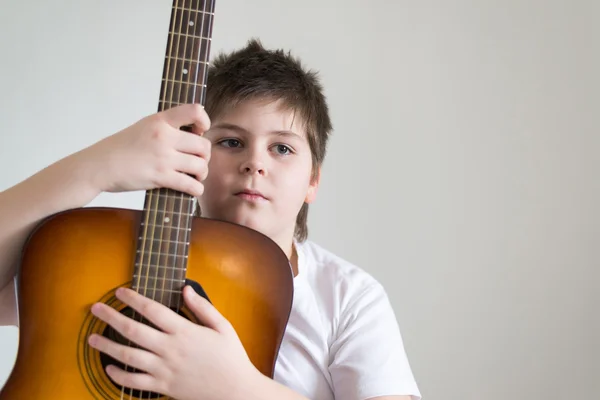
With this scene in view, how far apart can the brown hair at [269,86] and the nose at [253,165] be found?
0.39 feet

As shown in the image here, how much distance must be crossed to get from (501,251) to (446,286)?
17 centimetres

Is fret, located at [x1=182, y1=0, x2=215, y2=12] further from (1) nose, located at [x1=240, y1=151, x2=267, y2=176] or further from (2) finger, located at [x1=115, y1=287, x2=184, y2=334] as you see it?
(2) finger, located at [x1=115, y1=287, x2=184, y2=334]

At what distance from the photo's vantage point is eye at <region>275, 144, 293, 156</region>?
1126 mm

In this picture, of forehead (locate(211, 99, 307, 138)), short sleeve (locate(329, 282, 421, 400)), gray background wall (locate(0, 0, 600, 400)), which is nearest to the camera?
short sleeve (locate(329, 282, 421, 400))

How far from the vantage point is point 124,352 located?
0.73 metres

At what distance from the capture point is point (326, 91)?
5.99 feet

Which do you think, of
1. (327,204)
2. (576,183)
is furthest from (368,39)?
(576,183)

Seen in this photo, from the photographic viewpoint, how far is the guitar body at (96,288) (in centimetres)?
73

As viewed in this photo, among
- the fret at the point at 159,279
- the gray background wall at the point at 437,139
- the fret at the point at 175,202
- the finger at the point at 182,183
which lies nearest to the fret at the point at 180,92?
the fret at the point at 175,202

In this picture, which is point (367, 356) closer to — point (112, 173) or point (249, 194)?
point (249, 194)

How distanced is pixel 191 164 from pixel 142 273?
14 cm

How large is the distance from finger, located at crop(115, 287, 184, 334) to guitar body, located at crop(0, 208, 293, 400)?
0.02m

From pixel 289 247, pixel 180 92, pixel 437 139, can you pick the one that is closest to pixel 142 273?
pixel 180 92

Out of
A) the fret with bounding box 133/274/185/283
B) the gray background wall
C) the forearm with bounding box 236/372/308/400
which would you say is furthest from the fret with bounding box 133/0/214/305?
Result: the gray background wall
